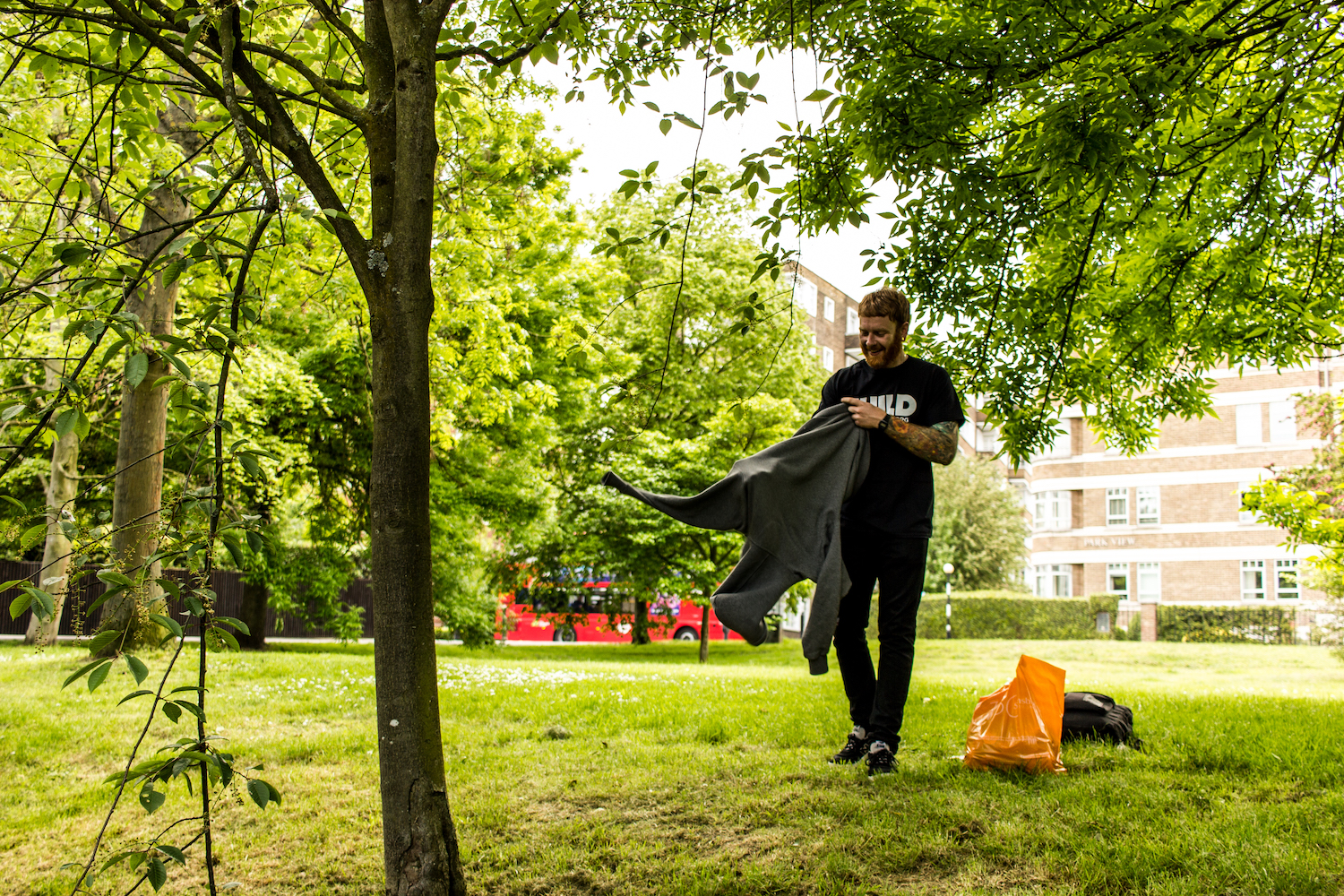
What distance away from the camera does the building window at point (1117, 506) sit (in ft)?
127

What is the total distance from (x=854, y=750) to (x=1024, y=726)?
85 cm

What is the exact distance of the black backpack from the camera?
478 centimetres

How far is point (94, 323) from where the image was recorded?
2.09 meters

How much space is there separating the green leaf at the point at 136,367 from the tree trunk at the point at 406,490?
0.92 m

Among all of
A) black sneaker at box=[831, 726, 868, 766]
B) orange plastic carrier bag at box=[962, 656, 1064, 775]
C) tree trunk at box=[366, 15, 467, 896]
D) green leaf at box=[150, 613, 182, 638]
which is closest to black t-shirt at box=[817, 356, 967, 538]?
orange plastic carrier bag at box=[962, 656, 1064, 775]

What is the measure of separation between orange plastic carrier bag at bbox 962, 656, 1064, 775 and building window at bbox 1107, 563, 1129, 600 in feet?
127

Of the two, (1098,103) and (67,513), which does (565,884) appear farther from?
(1098,103)

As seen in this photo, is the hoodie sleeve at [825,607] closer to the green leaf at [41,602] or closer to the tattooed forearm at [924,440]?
the tattooed forearm at [924,440]

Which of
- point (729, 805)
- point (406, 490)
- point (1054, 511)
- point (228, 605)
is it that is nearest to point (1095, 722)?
point (729, 805)

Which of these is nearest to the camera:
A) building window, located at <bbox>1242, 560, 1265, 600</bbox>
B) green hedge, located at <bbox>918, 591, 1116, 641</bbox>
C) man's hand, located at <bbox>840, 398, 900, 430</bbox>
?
man's hand, located at <bbox>840, 398, 900, 430</bbox>

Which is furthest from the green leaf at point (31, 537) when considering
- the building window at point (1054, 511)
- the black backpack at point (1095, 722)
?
the building window at point (1054, 511)

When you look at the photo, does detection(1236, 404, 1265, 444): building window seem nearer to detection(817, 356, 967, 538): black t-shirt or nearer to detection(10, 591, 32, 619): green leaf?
detection(817, 356, 967, 538): black t-shirt

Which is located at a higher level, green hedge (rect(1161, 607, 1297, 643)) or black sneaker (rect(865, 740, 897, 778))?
black sneaker (rect(865, 740, 897, 778))

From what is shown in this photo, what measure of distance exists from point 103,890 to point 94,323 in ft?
8.56
